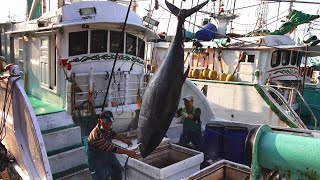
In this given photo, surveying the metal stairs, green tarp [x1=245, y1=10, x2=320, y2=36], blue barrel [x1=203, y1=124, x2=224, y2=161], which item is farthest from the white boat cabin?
green tarp [x1=245, y1=10, x2=320, y2=36]

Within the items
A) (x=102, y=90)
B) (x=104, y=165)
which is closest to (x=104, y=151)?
(x=104, y=165)

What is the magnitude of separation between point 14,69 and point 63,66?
0.97 meters

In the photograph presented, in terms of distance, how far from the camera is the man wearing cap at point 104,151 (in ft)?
12.1

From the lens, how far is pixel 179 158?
15.6ft

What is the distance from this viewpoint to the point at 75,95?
5.35 metres

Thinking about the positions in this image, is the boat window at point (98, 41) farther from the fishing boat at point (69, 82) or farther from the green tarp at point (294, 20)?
the green tarp at point (294, 20)

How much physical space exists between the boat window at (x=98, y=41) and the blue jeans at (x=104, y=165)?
247cm

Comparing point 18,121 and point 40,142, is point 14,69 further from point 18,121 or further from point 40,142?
point 40,142

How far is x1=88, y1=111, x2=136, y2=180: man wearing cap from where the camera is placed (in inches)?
146

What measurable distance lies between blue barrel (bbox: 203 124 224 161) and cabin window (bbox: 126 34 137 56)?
2.39 meters

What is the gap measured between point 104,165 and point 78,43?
262 cm

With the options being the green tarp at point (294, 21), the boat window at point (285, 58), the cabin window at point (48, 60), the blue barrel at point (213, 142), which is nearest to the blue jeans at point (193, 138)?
the blue barrel at point (213, 142)

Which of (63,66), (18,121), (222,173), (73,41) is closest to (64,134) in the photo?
(18,121)

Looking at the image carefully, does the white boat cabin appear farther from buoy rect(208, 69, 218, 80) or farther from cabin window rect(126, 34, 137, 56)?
buoy rect(208, 69, 218, 80)
